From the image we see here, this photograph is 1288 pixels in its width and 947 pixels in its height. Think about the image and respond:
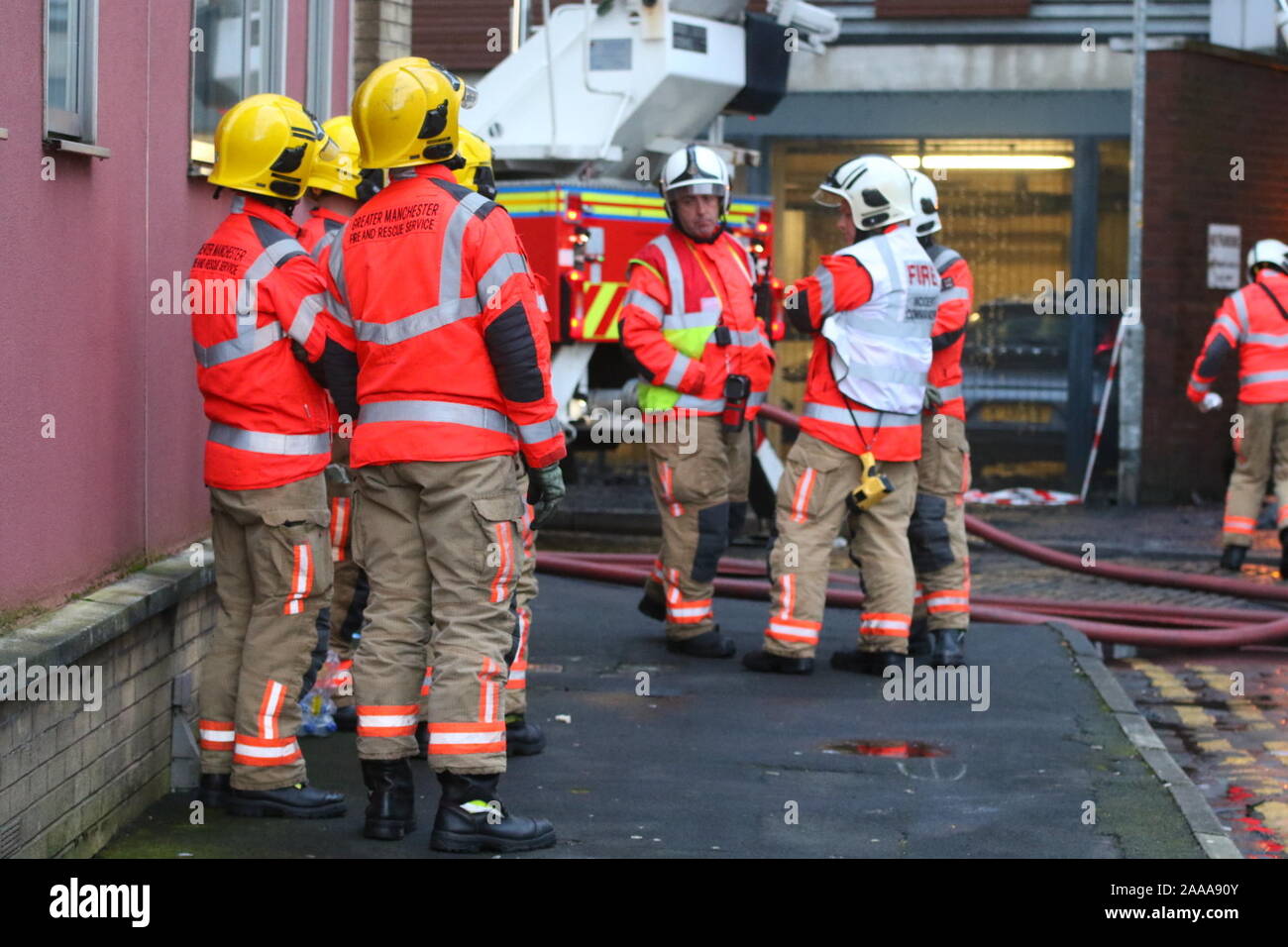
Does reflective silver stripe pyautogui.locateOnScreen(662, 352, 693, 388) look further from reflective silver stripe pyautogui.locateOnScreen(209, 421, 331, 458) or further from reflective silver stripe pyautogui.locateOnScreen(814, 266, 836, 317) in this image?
reflective silver stripe pyautogui.locateOnScreen(209, 421, 331, 458)

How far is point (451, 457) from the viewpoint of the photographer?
201 inches

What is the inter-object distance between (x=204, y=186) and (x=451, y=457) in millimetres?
1664

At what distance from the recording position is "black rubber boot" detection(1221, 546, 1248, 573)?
1143 cm

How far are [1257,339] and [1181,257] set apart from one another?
387 centimetres

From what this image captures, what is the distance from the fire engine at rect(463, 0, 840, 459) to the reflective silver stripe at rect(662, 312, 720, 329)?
3481mm

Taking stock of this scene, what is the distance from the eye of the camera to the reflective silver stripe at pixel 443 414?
512 cm

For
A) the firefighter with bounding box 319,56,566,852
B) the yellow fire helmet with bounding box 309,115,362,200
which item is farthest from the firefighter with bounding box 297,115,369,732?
the firefighter with bounding box 319,56,566,852

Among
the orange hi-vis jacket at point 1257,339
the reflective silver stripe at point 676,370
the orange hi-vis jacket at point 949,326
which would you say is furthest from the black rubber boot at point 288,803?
the orange hi-vis jacket at point 1257,339

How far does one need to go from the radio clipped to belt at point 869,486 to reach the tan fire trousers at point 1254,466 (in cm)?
444

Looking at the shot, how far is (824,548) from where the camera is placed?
25.5 ft

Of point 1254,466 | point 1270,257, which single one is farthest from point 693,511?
point 1270,257

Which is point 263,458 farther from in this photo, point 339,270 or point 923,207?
point 923,207

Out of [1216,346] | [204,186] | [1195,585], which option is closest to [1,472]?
[204,186]
